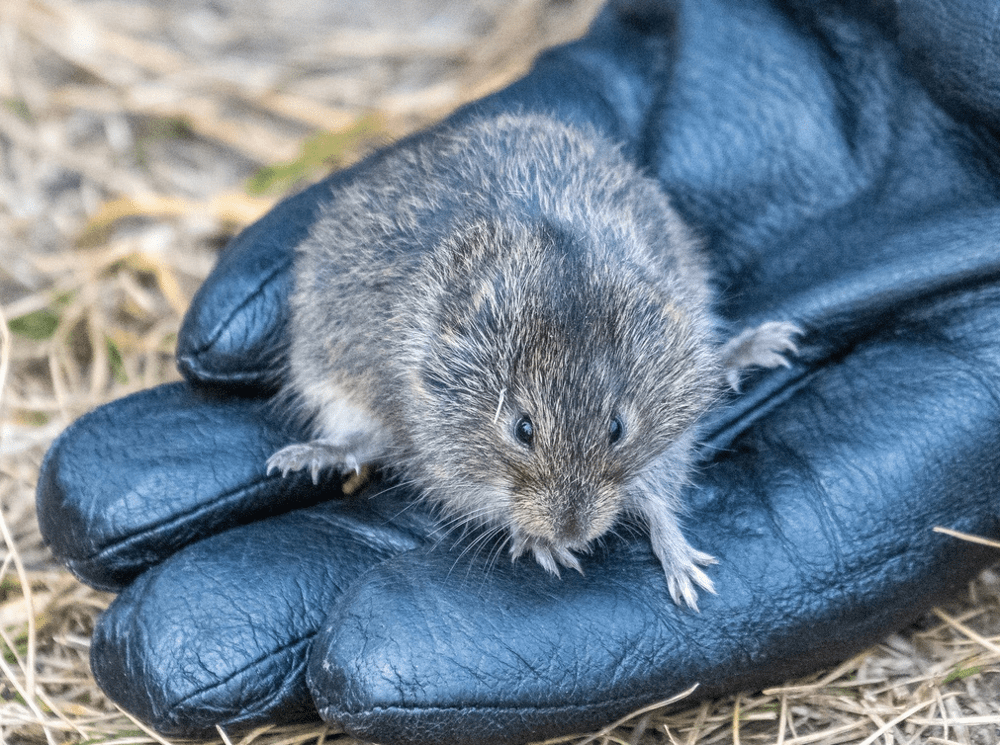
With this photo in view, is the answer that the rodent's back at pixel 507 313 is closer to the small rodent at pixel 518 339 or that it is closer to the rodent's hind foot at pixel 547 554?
the small rodent at pixel 518 339

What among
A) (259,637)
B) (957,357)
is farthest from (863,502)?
(259,637)

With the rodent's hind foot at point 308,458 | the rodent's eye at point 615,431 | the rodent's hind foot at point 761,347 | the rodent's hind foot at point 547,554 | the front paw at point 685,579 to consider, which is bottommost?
the front paw at point 685,579

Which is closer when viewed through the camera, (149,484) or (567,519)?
(567,519)

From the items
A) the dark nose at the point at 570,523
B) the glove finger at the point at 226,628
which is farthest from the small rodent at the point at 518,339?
the glove finger at the point at 226,628

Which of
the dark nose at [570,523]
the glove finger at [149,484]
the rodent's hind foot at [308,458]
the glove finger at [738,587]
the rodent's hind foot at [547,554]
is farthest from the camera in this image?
the rodent's hind foot at [308,458]

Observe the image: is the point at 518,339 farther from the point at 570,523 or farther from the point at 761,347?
the point at 761,347

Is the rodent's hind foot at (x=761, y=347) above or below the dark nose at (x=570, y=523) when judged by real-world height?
above

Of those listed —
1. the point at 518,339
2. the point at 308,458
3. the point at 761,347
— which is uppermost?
the point at 518,339

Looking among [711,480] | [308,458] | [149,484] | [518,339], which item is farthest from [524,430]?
[149,484]
